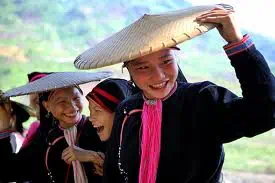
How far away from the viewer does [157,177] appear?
4.52 ft

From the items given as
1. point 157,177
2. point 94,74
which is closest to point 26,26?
point 94,74

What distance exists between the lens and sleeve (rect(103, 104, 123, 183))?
5.31 ft

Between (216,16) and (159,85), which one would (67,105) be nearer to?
(159,85)

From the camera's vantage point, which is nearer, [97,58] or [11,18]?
[97,58]

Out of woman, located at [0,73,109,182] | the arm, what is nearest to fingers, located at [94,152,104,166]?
woman, located at [0,73,109,182]

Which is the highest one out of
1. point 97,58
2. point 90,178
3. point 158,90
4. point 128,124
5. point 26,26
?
point 26,26

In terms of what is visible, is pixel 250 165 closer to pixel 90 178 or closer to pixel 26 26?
pixel 90 178

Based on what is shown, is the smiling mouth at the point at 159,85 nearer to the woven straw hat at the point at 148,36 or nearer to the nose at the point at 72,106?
the woven straw hat at the point at 148,36

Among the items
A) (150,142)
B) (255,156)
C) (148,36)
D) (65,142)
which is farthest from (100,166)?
(255,156)

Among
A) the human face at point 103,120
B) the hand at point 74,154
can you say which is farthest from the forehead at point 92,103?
the hand at point 74,154

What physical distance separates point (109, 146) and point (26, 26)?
4230mm

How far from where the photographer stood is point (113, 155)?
1.64 meters

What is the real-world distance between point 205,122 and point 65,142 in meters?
1.00

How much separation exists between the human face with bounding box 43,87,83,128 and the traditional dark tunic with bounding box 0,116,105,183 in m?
0.05
